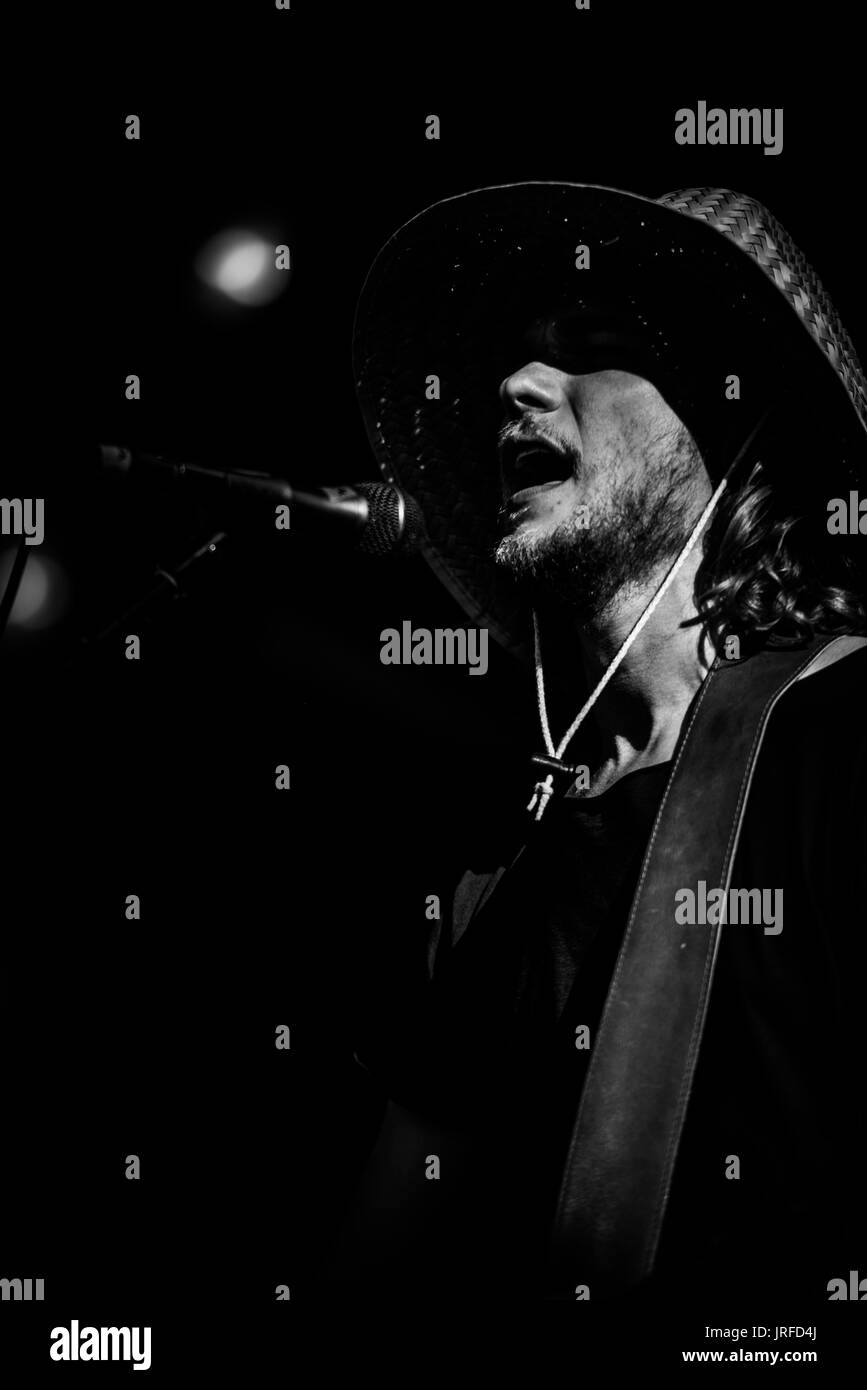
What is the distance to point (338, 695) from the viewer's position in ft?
8.20

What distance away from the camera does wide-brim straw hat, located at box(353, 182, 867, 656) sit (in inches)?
72.9

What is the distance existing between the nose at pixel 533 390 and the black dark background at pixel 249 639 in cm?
46

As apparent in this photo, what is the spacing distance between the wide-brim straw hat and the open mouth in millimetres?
212

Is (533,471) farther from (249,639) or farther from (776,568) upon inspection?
(249,639)

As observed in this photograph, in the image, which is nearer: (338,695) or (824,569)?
(824,569)

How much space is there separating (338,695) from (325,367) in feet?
2.49

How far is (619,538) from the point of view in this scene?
6.46 ft

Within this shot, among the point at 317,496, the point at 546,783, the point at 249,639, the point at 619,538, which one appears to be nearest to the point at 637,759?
the point at 546,783

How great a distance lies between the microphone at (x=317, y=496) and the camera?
4.44ft

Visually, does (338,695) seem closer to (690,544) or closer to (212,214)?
(690,544)

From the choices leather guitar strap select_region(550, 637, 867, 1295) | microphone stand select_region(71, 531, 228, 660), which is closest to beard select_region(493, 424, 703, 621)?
leather guitar strap select_region(550, 637, 867, 1295)

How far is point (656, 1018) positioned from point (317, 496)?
2.63 feet

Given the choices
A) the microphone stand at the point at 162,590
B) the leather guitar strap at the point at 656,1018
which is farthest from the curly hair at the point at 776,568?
the microphone stand at the point at 162,590
